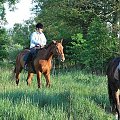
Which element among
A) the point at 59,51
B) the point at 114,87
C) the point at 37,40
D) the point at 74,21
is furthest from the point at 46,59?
the point at 74,21

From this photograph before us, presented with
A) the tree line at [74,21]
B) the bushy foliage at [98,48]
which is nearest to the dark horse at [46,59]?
the bushy foliage at [98,48]

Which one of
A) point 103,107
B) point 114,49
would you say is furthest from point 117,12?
point 103,107

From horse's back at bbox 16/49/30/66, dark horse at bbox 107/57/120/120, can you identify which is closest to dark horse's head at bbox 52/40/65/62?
horse's back at bbox 16/49/30/66

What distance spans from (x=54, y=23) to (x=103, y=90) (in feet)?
77.1

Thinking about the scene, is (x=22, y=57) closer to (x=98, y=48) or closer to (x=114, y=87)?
(x=114, y=87)

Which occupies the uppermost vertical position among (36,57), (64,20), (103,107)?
(64,20)

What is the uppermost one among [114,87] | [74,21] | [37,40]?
[74,21]

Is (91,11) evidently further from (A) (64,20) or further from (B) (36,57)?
(B) (36,57)

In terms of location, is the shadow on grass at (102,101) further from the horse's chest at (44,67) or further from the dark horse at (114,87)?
the horse's chest at (44,67)

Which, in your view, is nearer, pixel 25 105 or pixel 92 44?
pixel 25 105

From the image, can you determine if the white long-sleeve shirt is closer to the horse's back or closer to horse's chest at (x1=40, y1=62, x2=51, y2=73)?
horse's chest at (x1=40, y1=62, x2=51, y2=73)

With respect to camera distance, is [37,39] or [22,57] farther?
[22,57]

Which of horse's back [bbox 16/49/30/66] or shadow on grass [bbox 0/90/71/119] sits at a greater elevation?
horse's back [bbox 16/49/30/66]

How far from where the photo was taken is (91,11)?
32.2 metres
